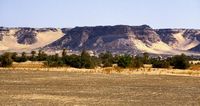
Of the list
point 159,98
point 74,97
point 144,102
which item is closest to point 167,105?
point 144,102

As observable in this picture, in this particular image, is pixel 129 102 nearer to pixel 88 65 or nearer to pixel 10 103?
pixel 10 103

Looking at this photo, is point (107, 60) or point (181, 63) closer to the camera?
point (181, 63)

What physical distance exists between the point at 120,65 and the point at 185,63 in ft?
28.1

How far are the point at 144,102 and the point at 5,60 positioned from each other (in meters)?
48.1

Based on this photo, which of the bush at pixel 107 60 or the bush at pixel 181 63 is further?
the bush at pixel 107 60

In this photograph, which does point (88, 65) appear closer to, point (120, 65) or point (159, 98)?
point (120, 65)

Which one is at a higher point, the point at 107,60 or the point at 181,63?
the point at 107,60

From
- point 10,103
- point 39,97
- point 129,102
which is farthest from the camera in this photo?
point 39,97

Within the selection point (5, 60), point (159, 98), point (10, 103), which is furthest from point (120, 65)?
point (10, 103)

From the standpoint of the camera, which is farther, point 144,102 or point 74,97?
point 74,97

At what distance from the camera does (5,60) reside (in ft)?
225

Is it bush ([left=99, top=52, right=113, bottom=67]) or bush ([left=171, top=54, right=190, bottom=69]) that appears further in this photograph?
bush ([left=99, top=52, right=113, bottom=67])

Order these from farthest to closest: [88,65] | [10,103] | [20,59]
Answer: [20,59] < [88,65] < [10,103]

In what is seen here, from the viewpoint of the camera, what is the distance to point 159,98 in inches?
987
